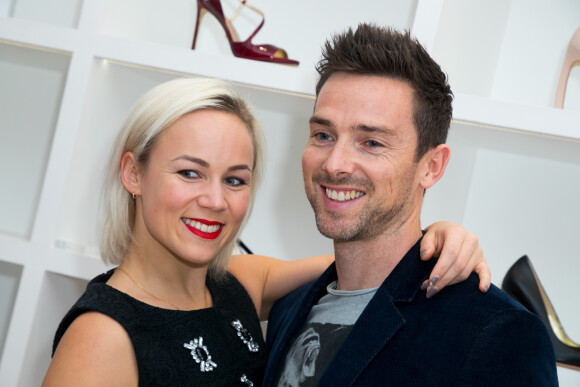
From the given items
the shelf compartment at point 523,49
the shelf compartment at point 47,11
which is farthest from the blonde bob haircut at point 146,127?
the shelf compartment at point 47,11

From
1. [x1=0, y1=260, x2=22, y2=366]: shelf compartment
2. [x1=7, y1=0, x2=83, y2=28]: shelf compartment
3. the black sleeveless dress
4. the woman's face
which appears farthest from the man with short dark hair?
[x1=0, y1=260, x2=22, y2=366]: shelf compartment

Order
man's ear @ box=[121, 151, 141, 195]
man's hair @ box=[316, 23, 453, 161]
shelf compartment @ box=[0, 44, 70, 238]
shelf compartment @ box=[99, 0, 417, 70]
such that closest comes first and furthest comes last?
man's hair @ box=[316, 23, 453, 161] → man's ear @ box=[121, 151, 141, 195] → shelf compartment @ box=[99, 0, 417, 70] → shelf compartment @ box=[0, 44, 70, 238]

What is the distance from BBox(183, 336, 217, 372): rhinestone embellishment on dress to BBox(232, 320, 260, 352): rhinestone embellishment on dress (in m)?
0.14

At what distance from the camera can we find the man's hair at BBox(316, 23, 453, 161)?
1460 millimetres

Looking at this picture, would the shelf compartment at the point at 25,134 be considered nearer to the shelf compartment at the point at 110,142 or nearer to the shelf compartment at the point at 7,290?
the shelf compartment at the point at 7,290

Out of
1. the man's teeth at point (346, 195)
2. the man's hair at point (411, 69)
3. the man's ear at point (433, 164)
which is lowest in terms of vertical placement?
the man's teeth at point (346, 195)

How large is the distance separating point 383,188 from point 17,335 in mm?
1241

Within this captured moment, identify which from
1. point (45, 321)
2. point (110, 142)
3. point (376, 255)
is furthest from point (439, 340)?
point (110, 142)

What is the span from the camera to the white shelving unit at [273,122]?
1897mm

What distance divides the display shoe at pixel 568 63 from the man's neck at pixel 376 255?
2.76 ft

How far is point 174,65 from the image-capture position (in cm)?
193

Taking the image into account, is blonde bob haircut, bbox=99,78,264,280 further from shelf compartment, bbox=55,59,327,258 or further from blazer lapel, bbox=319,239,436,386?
blazer lapel, bbox=319,239,436,386

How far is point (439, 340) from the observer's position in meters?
1.20

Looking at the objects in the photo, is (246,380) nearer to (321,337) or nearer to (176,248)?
(321,337)
